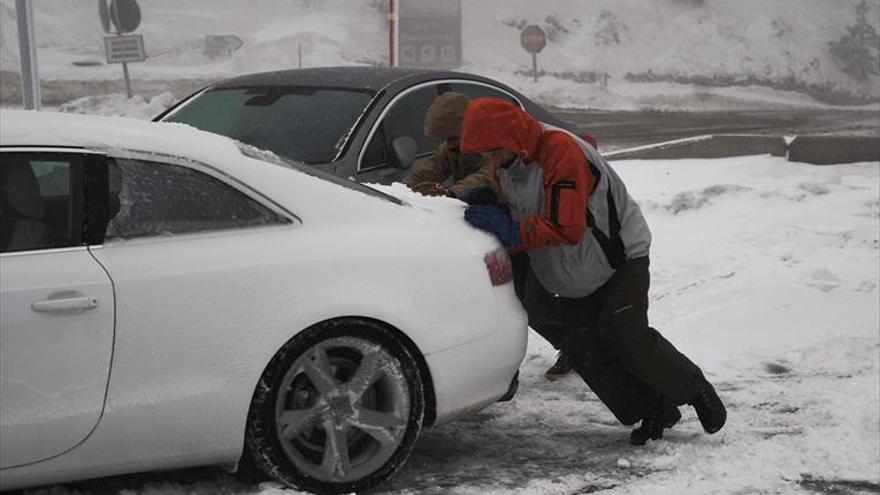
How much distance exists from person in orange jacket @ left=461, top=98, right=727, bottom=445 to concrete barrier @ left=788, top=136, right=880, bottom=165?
10692 millimetres

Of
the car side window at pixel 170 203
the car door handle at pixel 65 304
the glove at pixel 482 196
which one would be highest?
the car side window at pixel 170 203

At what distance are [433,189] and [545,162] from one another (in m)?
1.14

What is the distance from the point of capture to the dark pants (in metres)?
4.82

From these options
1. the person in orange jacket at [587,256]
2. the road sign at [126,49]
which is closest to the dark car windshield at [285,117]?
the person in orange jacket at [587,256]

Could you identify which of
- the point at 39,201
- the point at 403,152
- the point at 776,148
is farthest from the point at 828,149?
the point at 39,201

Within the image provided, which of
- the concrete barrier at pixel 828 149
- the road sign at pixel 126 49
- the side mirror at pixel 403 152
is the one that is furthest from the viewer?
the road sign at pixel 126 49

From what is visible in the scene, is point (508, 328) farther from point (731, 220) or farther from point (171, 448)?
point (731, 220)

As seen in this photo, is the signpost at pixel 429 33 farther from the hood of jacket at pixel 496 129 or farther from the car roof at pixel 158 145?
the car roof at pixel 158 145

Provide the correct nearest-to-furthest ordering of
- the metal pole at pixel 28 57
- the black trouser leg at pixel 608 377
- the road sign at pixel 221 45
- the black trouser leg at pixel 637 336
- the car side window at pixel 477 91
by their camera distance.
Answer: the black trouser leg at pixel 637 336 < the black trouser leg at pixel 608 377 < the car side window at pixel 477 91 < the metal pole at pixel 28 57 < the road sign at pixel 221 45

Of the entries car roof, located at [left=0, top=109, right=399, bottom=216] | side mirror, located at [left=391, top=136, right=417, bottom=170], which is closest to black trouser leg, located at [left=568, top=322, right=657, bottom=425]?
car roof, located at [left=0, top=109, right=399, bottom=216]

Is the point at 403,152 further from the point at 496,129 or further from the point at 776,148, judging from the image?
the point at 776,148

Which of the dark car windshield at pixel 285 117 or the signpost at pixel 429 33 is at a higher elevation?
the dark car windshield at pixel 285 117

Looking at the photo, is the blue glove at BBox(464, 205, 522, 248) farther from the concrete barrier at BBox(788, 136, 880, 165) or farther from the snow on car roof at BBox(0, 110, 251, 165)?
the concrete barrier at BBox(788, 136, 880, 165)

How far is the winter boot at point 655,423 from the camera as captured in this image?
4957 millimetres
